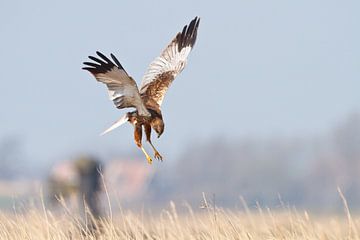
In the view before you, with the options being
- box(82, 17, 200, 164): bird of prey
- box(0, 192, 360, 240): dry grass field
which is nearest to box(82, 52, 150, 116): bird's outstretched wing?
box(82, 17, 200, 164): bird of prey

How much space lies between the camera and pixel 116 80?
7770mm

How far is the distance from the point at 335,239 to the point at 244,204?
800 millimetres

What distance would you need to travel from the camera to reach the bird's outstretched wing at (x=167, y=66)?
8.82 m

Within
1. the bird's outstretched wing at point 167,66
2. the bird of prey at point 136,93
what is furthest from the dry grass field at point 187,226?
the bird's outstretched wing at point 167,66

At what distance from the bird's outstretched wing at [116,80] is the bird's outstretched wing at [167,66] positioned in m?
0.57

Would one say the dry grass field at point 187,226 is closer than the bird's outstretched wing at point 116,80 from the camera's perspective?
Yes

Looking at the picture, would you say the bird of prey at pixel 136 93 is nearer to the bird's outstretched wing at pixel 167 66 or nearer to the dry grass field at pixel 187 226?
the bird's outstretched wing at pixel 167 66

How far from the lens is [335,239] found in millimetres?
7254

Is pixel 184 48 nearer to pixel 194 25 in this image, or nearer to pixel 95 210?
pixel 194 25

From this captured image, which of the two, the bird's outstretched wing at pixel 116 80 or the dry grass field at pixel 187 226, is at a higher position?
the bird's outstretched wing at pixel 116 80

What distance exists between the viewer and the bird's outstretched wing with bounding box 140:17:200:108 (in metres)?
8.82

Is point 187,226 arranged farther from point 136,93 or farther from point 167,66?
point 167,66

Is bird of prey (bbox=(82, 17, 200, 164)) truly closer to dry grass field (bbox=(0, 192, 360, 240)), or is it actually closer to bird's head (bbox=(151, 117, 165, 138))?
bird's head (bbox=(151, 117, 165, 138))

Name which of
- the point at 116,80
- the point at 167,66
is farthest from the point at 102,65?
the point at 167,66
